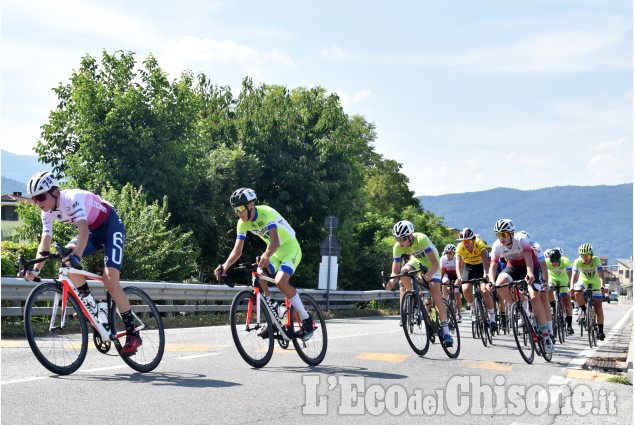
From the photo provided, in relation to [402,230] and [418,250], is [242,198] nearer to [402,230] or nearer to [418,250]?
[402,230]

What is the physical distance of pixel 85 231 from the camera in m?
7.19

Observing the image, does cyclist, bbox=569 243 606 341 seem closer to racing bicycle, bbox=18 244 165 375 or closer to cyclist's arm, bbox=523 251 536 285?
cyclist's arm, bbox=523 251 536 285

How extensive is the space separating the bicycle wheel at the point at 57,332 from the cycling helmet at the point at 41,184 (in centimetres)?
88

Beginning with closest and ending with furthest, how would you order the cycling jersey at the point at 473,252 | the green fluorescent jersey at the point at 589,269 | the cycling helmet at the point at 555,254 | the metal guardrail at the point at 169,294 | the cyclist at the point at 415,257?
1. the cyclist at the point at 415,257
2. the metal guardrail at the point at 169,294
3. the cycling jersey at the point at 473,252
4. the green fluorescent jersey at the point at 589,269
5. the cycling helmet at the point at 555,254

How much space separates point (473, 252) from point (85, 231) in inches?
337

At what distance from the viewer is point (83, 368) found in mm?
7836

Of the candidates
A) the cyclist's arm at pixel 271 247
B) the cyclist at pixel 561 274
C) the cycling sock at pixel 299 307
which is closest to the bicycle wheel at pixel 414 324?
the cycling sock at pixel 299 307

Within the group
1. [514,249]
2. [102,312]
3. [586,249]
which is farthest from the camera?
[586,249]

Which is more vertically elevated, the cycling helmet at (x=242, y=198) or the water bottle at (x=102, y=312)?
the cycling helmet at (x=242, y=198)

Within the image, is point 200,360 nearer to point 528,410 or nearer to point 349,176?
point 528,410

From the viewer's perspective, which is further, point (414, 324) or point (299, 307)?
point (414, 324)

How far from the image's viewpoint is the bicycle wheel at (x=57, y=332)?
715 cm

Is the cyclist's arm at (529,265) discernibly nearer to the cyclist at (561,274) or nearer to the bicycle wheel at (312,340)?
the bicycle wheel at (312,340)

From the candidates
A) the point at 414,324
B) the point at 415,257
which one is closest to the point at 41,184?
the point at 414,324
